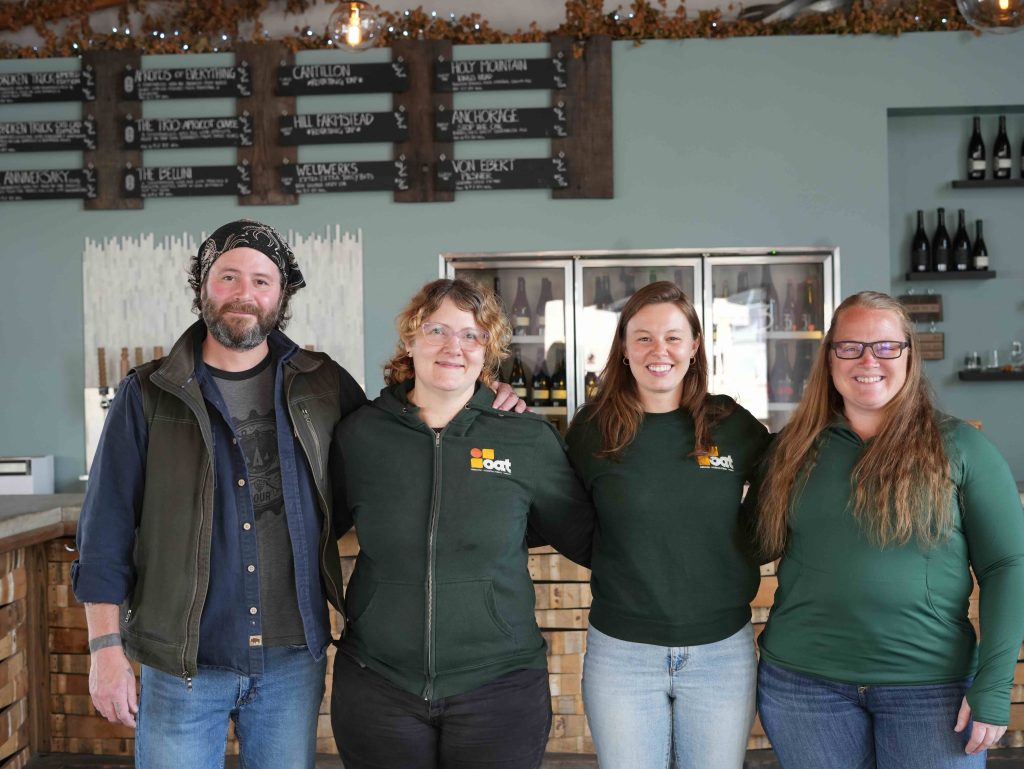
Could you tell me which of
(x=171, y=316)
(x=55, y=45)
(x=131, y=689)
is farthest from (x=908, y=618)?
(x=55, y=45)

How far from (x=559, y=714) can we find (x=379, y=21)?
2.86 metres

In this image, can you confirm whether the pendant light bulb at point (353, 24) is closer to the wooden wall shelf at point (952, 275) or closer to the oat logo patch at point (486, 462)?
the oat logo patch at point (486, 462)

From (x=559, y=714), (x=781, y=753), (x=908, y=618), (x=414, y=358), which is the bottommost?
(x=559, y=714)

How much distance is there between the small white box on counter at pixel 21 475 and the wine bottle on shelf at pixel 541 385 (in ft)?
8.35

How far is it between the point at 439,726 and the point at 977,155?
4.68m

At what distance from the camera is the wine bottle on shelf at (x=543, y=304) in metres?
4.94

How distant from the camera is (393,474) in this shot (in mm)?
1796

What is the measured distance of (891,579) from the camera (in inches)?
67.0

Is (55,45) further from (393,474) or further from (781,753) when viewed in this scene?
(781,753)

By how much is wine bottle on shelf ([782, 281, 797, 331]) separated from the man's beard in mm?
3565

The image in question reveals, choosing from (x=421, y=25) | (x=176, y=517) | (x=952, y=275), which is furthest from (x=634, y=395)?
(x=952, y=275)

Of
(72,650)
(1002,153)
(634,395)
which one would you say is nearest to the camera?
(634,395)

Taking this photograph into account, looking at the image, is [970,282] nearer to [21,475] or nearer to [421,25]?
[421,25]

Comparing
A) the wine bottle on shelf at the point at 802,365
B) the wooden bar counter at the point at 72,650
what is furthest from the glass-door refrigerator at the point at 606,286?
the wooden bar counter at the point at 72,650
